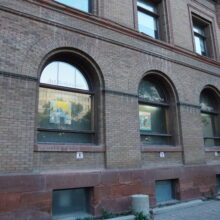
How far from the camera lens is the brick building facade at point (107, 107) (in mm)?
5770

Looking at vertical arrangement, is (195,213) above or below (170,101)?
below

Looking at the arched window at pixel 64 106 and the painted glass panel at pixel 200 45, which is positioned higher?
the painted glass panel at pixel 200 45

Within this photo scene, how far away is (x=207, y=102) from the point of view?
11.5m

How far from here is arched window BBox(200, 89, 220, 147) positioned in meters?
10.9

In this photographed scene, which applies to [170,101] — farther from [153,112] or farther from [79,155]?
[79,155]

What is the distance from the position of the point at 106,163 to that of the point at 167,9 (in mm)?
7645

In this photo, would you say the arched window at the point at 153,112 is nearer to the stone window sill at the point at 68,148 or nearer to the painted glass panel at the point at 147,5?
the stone window sill at the point at 68,148

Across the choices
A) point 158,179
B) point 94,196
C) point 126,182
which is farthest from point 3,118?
point 158,179

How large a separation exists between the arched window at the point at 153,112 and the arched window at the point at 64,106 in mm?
2189

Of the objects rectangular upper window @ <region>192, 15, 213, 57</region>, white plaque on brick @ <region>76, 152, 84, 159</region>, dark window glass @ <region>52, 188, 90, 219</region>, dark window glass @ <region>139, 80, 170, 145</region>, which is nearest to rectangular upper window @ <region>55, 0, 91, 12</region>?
dark window glass @ <region>139, 80, 170, 145</region>

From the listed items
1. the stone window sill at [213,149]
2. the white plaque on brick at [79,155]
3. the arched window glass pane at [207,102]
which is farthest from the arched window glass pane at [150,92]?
the white plaque on brick at [79,155]

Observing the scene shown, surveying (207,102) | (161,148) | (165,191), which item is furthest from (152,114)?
(207,102)

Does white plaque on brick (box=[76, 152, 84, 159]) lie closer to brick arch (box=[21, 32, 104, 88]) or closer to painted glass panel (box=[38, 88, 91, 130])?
painted glass panel (box=[38, 88, 91, 130])

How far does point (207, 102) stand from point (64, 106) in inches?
305
